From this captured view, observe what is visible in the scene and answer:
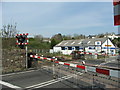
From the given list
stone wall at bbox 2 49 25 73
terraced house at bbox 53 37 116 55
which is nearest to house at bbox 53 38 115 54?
terraced house at bbox 53 37 116 55

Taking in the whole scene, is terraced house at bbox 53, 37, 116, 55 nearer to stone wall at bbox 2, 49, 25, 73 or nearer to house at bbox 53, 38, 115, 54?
house at bbox 53, 38, 115, 54

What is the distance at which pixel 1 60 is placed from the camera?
10.3 meters

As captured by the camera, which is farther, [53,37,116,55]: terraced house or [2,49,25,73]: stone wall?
[53,37,116,55]: terraced house

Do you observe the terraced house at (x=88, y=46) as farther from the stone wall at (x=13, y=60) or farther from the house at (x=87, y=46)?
the stone wall at (x=13, y=60)

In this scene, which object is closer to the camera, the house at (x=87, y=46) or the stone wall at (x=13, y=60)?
the stone wall at (x=13, y=60)

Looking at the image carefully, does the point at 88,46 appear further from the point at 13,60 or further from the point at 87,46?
the point at 13,60

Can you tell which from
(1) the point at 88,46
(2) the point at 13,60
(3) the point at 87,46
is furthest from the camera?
(3) the point at 87,46

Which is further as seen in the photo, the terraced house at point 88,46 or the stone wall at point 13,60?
the terraced house at point 88,46

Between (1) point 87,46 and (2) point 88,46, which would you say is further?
(1) point 87,46

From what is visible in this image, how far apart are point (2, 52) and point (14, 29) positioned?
12.9ft

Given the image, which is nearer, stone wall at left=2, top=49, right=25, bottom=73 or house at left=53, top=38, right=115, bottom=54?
stone wall at left=2, top=49, right=25, bottom=73

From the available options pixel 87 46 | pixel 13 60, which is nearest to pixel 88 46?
pixel 87 46

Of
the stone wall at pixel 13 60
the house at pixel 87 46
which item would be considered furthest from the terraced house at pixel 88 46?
the stone wall at pixel 13 60

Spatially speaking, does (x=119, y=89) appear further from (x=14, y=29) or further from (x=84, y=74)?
(x=14, y=29)
